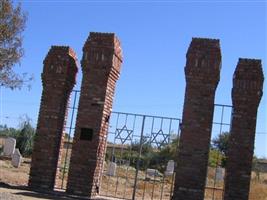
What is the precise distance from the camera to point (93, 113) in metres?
14.7

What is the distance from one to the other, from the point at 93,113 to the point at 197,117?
292 cm

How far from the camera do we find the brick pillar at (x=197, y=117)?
13750mm

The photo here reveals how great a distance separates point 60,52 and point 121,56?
5.93ft

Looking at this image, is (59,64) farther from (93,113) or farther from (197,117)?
(197,117)

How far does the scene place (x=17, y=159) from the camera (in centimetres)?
2784

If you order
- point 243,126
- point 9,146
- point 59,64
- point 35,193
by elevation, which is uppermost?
point 59,64

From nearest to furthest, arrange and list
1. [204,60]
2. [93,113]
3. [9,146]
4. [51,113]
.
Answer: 1. [204,60]
2. [93,113]
3. [51,113]
4. [9,146]

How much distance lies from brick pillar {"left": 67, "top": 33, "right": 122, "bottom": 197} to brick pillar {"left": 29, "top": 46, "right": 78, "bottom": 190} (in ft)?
2.25

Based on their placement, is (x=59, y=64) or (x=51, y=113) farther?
(x=59, y=64)

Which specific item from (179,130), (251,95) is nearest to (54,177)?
(179,130)

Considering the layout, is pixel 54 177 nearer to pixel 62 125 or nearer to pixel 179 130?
Answer: pixel 62 125

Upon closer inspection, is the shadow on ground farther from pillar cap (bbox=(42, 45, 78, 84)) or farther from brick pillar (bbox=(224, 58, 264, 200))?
brick pillar (bbox=(224, 58, 264, 200))

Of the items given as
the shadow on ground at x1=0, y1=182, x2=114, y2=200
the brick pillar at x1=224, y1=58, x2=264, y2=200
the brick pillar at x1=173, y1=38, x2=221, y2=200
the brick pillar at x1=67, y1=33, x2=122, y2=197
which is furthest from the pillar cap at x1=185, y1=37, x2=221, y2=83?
the shadow on ground at x1=0, y1=182, x2=114, y2=200

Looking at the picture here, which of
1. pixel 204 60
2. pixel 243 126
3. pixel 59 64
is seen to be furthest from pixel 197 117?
pixel 59 64
